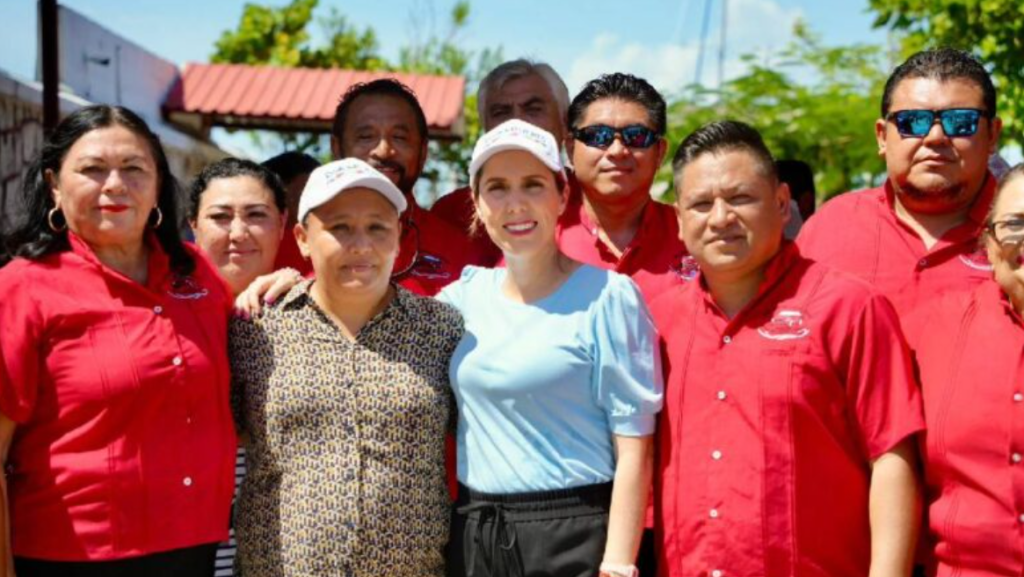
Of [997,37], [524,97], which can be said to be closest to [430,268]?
[524,97]

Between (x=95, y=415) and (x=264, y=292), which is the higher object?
(x=264, y=292)

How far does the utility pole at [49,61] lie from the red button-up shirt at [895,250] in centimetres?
583

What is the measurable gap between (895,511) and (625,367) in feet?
2.71

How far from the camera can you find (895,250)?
12.9ft

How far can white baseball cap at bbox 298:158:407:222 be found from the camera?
11.6 feet

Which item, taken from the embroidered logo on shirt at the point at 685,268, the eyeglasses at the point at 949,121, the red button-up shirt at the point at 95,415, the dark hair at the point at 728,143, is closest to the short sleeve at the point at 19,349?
the red button-up shirt at the point at 95,415

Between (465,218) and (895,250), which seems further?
(465,218)

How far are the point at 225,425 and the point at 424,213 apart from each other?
1674 millimetres

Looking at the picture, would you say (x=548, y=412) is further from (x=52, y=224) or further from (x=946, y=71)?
(x=946, y=71)

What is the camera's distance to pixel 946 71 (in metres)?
3.96

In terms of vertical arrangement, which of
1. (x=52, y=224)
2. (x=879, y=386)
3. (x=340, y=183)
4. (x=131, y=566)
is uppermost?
(x=340, y=183)

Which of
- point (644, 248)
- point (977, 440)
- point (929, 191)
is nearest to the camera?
point (977, 440)

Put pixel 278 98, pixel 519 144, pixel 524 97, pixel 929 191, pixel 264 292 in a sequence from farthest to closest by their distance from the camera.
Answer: pixel 278 98, pixel 524 97, pixel 929 191, pixel 264 292, pixel 519 144

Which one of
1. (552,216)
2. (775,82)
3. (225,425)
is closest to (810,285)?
(552,216)
